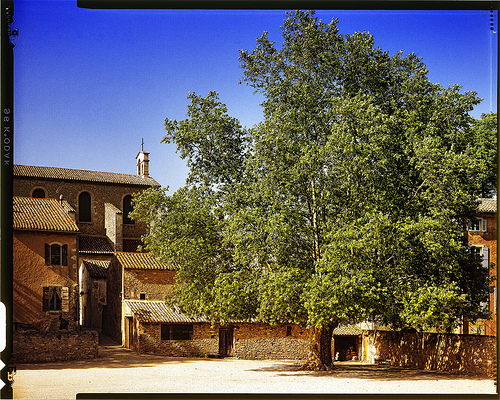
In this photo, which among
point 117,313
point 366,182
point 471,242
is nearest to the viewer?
point 366,182

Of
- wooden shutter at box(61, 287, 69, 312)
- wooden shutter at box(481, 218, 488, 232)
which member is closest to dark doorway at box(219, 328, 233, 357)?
wooden shutter at box(61, 287, 69, 312)

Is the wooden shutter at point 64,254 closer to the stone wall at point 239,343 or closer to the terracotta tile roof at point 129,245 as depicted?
the stone wall at point 239,343

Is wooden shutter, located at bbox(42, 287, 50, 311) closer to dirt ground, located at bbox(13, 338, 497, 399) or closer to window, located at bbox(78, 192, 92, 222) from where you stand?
dirt ground, located at bbox(13, 338, 497, 399)

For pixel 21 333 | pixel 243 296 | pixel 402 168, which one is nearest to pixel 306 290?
pixel 243 296

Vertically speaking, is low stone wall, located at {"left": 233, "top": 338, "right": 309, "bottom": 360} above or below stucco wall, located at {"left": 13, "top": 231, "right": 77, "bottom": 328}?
below

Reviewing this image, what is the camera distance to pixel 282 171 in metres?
15.7

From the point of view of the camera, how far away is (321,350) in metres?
17.6

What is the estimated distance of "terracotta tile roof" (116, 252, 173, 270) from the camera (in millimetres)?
25500

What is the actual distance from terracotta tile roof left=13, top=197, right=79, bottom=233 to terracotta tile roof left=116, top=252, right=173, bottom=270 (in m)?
2.94

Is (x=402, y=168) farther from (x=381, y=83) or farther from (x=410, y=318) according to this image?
(x=410, y=318)

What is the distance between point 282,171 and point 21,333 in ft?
34.5

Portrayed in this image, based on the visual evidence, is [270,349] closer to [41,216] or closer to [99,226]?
[99,226]

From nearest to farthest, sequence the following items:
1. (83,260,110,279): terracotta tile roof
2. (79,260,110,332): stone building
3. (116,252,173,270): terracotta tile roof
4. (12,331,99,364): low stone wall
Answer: (12,331,99,364): low stone wall, (116,252,173,270): terracotta tile roof, (79,260,110,332): stone building, (83,260,110,279): terracotta tile roof

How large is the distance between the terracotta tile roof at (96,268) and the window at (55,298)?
5946 mm
